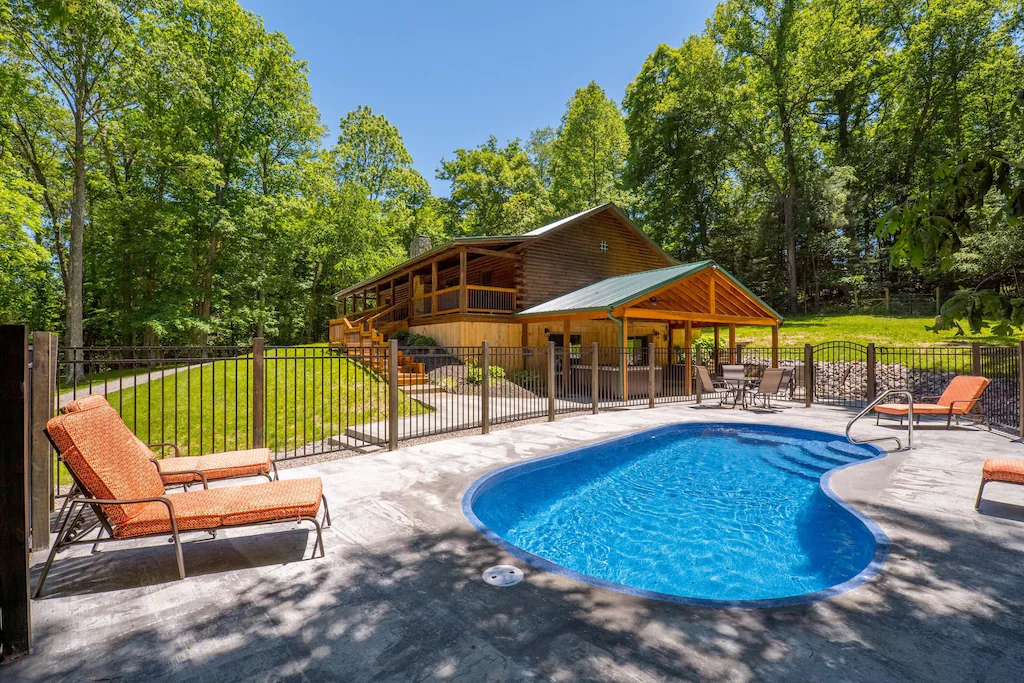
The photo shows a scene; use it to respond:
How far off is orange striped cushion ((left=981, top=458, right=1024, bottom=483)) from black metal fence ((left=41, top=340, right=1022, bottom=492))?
6.70m

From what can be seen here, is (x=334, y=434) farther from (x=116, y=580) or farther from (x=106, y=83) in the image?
(x=106, y=83)

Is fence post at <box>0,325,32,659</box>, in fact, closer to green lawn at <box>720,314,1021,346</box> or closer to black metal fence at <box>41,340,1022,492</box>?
black metal fence at <box>41,340,1022,492</box>

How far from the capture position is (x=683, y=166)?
34.5 m

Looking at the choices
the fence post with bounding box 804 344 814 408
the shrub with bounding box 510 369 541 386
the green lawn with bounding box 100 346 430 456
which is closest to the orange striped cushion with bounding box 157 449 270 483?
the green lawn with bounding box 100 346 430 456

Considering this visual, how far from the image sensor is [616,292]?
16406 millimetres

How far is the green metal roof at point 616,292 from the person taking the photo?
14883 millimetres

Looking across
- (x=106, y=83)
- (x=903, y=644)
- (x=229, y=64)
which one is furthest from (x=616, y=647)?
(x=229, y=64)

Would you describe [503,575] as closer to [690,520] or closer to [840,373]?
[690,520]

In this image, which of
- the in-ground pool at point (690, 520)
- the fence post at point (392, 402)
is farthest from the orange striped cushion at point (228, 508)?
the fence post at point (392, 402)

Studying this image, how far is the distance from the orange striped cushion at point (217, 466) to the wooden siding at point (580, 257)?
612 inches

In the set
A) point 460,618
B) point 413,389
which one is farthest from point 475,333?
point 460,618

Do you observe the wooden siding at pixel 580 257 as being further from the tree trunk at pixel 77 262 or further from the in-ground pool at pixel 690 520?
the tree trunk at pixel 77 262

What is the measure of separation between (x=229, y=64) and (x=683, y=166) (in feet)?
98.6

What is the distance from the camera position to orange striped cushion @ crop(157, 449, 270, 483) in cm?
464
